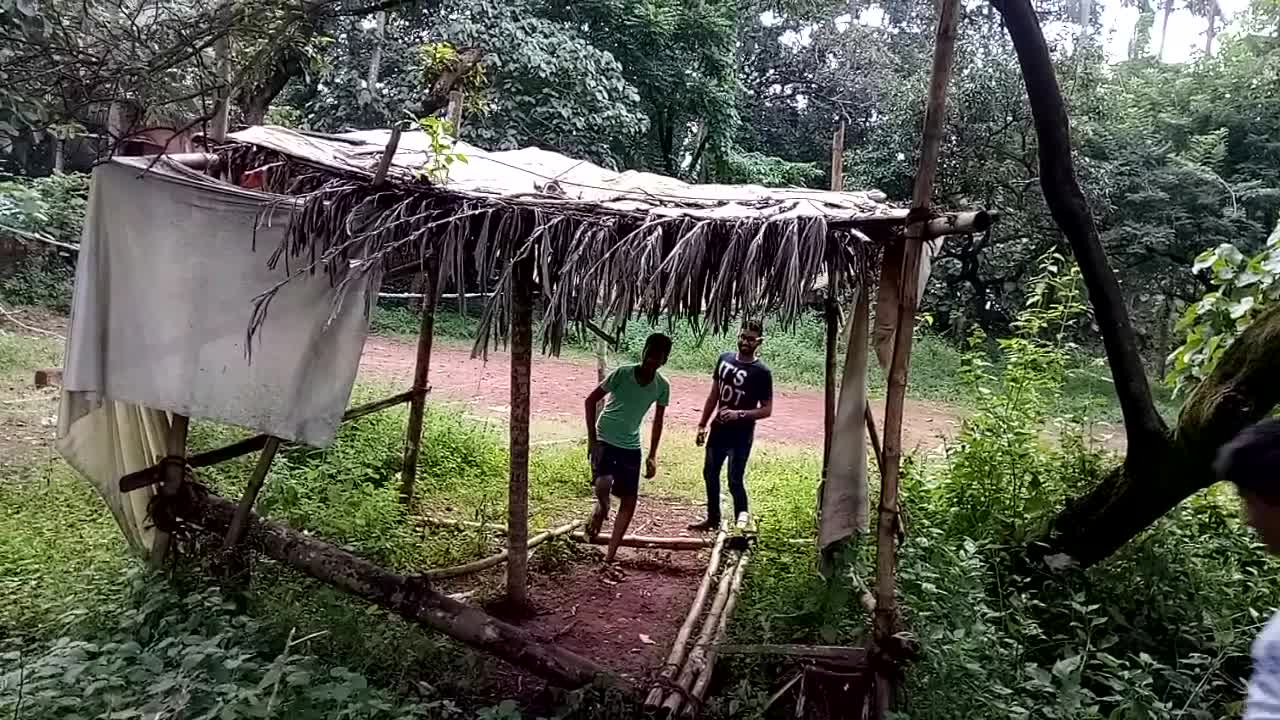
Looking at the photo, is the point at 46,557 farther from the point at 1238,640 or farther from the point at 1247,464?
the point at 1238,640

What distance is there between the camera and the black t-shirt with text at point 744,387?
6000 mm

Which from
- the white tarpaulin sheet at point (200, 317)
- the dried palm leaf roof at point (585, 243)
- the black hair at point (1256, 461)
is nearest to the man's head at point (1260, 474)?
the black hair at point (1256, 461)

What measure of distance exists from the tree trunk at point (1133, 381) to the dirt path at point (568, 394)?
511 cm

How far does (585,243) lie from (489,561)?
237 cm

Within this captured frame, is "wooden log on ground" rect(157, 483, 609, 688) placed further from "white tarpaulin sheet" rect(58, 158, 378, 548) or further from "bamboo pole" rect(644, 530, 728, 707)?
"white tarpaulin sheet" rect(58, 158, 378, 548)

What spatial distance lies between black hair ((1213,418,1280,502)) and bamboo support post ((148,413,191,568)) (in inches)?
168

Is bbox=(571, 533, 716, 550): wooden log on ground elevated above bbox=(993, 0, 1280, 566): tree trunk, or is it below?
below

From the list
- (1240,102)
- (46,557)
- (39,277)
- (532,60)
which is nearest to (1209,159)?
(1240,102)

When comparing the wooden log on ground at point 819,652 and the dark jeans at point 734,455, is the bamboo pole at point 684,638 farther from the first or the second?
the dark jeans at point 734,455

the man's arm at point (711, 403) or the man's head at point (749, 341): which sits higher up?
the man's head at point (749, 341)

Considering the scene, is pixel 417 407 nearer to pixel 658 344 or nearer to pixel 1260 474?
pixel 658 344

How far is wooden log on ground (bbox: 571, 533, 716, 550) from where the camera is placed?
19.2 ft

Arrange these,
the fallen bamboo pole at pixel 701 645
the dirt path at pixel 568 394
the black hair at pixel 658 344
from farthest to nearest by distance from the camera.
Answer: the dirt path at pixel 568 394, the black hair at pixel 658 344, the fallen bamboo pole at pixel 701 645

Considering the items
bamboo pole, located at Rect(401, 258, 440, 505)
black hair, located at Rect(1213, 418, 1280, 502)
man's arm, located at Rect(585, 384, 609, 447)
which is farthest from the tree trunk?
bamboo pole, located at Rect(401, 258, 440, 505)
